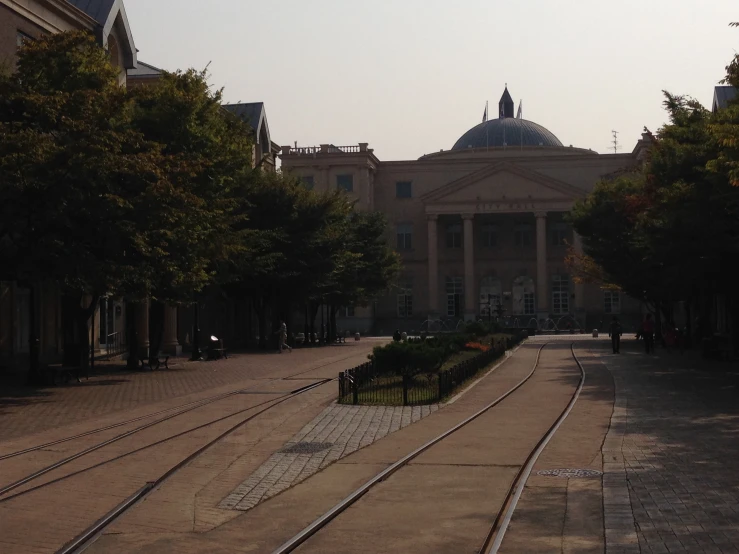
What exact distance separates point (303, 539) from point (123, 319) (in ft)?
120

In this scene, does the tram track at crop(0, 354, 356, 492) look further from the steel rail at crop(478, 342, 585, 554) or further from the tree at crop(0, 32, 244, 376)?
the steel rail at crop(478, 342, 585, 554)

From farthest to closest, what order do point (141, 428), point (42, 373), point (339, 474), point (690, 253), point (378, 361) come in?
point (690, 253), point (42, 373), point (378, 361), point (141, 428), point (339, 474)

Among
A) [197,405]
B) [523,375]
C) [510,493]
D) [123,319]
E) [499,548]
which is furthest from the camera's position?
[123,319]

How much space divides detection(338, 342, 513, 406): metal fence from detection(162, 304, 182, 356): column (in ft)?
70.2

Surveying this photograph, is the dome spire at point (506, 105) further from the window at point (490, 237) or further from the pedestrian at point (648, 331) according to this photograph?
the pedestrian at point (648, 331)

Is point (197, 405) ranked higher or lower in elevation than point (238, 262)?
lower

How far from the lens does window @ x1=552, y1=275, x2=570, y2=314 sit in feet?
Answer: 309

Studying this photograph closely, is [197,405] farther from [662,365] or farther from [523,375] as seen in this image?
[662,365]

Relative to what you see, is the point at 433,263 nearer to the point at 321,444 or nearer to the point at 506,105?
the point at 506,105

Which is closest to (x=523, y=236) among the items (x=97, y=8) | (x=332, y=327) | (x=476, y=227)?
(x=476, y=227)

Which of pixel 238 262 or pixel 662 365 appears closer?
pixel 662 365

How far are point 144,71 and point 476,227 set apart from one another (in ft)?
163

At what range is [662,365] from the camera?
35.0m

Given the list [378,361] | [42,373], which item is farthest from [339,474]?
[42,373]
